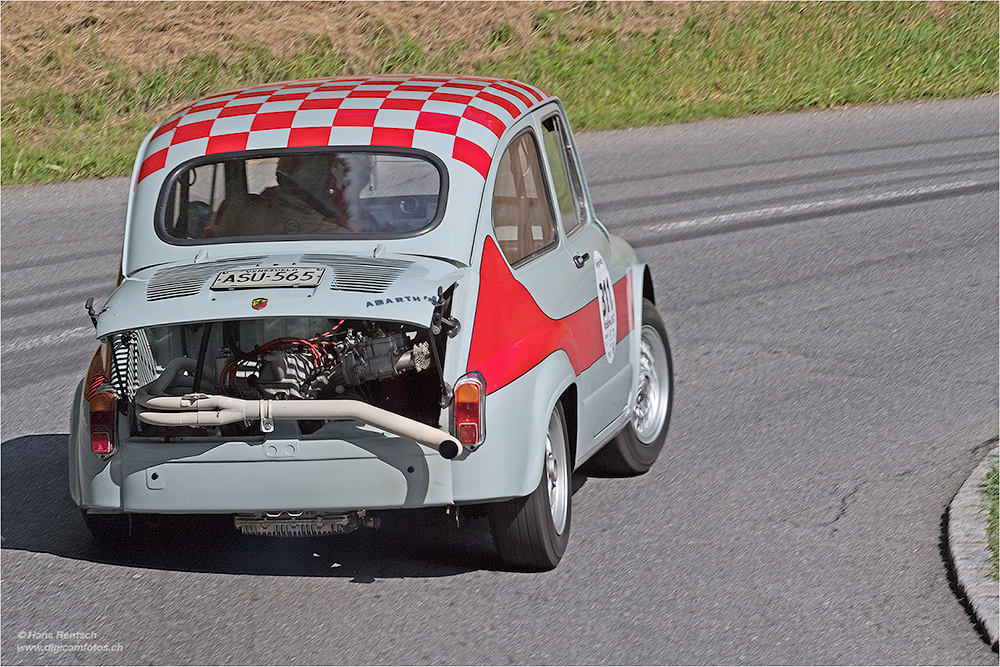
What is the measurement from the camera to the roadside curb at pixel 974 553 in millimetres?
4539

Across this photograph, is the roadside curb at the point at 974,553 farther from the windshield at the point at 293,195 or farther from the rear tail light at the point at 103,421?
the rear tail light at the point at 103,421

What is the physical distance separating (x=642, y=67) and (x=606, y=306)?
51.1ft

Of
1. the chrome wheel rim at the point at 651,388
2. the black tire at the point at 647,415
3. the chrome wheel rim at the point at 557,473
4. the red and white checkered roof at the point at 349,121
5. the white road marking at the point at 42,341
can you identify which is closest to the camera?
the chrome wheel rim at the point at 557,473

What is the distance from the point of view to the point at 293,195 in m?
5.45

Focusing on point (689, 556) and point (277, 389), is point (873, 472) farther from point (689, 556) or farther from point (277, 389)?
point (277, 389)

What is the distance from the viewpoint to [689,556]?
527 centimetres

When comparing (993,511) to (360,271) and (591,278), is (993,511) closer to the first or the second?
(591,278)

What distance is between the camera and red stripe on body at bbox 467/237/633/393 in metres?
4.72

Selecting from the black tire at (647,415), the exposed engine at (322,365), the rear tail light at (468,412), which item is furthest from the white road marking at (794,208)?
the rear tail light at (468,412)


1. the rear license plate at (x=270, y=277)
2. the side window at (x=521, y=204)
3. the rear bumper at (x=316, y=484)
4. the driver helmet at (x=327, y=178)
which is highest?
the driver helmet at (x=327, y=178)

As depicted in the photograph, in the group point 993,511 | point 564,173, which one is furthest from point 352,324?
point 993,511

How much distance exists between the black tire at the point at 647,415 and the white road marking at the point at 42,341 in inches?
181

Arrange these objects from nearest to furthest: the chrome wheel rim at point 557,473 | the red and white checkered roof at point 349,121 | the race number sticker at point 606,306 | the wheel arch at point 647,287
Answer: the chrome wheel rim at point 557,473 < the red and white checkered roof at point 349,121 < the race number sticker at point 606,306 < the wheel arch at point 647,287

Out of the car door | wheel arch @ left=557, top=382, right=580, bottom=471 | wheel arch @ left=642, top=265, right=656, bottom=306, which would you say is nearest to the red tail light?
wheel arch @ left=557, top=382, right=580, bottom=471
